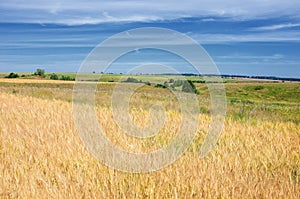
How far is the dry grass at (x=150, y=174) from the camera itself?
4.19m

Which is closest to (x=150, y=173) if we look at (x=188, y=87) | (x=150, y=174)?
(x=150, y=174)

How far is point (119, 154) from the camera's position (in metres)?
5.70

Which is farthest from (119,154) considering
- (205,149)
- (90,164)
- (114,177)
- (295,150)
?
(295,150)

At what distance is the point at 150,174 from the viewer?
4871mm

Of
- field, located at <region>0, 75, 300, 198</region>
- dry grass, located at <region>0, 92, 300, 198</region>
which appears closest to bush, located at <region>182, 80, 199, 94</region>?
field, located at <region>0, 75, 300, 198</region>

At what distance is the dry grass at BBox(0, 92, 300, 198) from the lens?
4.19 m

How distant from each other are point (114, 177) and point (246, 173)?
152 centimetres

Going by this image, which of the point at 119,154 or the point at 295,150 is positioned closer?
the point at 119,154

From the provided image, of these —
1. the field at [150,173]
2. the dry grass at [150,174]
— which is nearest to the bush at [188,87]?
the field at [150,173]

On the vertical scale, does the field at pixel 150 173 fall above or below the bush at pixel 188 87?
below

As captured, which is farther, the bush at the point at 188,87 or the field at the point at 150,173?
the bush at the point at 188,87

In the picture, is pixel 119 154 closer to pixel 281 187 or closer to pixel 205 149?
pixel 205 149

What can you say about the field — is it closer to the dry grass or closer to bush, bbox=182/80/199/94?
the dry grass

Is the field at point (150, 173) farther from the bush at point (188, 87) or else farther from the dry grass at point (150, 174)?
the bush at point (188, 87)
